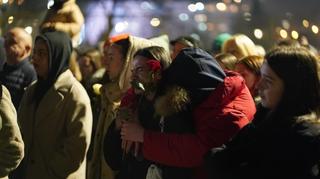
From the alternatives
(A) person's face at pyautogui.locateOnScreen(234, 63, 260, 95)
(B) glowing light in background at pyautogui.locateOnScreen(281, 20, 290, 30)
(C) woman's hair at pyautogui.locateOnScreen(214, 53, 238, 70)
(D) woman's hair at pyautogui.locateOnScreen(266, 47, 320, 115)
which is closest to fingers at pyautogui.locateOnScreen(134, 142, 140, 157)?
(D) woman's hair at pyautogui.locateOnScreen(266, 47, 320, 115)

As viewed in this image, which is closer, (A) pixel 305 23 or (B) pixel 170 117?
(B) pixel 170 117

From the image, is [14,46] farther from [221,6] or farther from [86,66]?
[221,6]

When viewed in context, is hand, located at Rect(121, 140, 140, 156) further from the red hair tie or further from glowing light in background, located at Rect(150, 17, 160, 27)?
glowing light in background, located at Rect(150, 17, 160, 27)

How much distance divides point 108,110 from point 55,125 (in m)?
0.60

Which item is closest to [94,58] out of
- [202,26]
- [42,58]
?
[42,58]

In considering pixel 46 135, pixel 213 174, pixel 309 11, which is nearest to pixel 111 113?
pixel 46 135

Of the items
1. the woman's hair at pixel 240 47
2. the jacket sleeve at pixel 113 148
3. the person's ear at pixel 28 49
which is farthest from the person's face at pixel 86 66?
the jacket sleeve at pixel 113 148

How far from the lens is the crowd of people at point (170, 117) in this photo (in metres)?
2.91

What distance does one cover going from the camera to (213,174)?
119 inches

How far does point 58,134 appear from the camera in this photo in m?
4.51

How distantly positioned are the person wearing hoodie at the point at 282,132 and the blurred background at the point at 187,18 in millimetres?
4810

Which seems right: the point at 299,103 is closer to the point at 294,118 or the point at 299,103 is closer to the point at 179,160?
the point at 294,118

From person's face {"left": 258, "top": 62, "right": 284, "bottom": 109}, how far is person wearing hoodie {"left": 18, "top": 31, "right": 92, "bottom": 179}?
5.68ft

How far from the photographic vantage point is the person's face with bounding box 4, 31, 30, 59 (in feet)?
19.8
